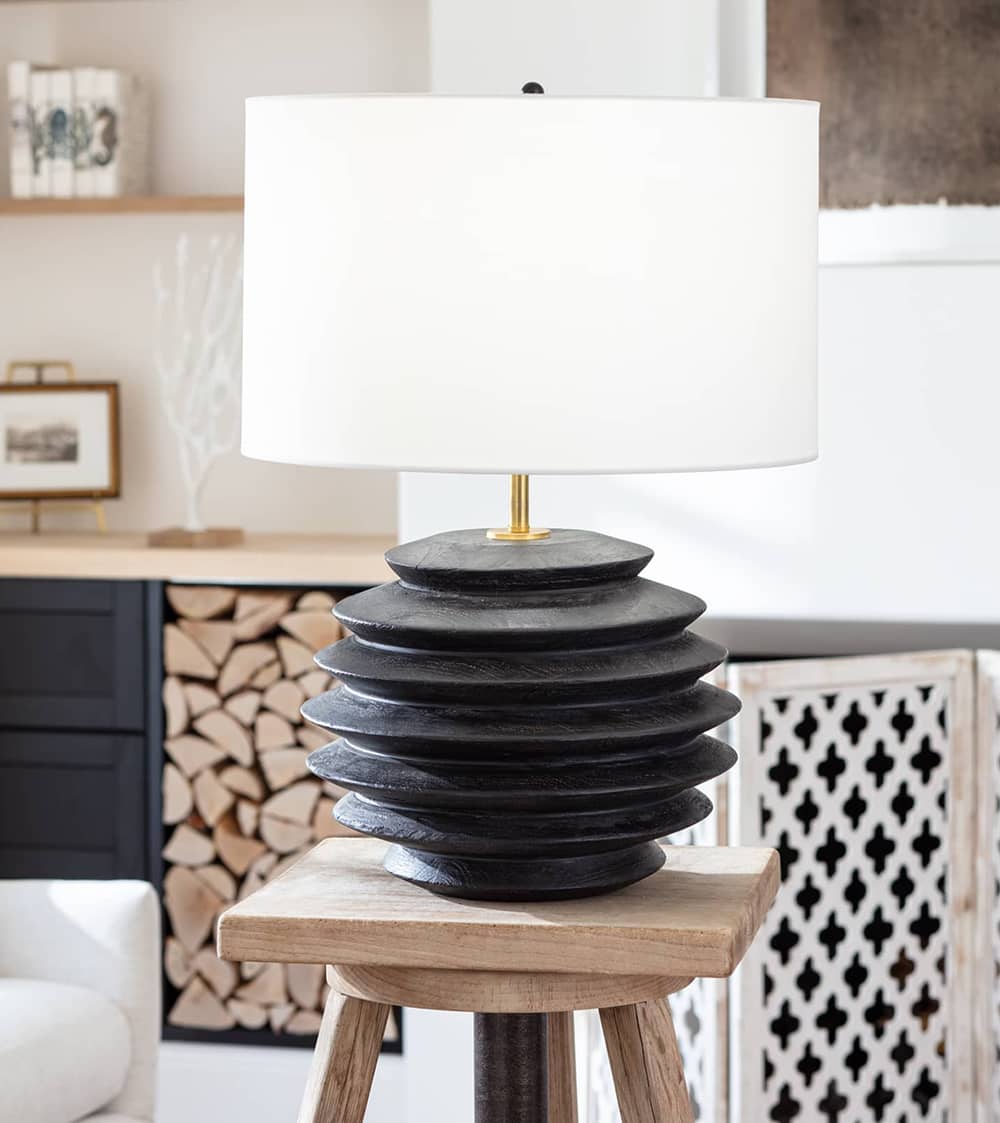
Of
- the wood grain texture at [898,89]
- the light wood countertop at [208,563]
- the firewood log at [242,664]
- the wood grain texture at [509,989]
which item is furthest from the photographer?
the firewood log at [242,664]

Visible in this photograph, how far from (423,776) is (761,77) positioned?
5.05 ft

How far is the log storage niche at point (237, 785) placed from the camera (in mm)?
3209

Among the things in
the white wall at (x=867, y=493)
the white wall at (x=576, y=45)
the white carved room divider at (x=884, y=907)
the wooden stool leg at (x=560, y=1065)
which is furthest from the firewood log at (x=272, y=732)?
the wooden stool leg at (x=560, y=1065)

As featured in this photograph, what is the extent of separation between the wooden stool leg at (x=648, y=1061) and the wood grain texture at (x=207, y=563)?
171cm

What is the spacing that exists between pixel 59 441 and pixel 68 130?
0.62 metres

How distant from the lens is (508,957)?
1269 mm

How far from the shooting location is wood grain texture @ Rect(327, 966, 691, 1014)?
1.29 m

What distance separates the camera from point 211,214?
3568 mm

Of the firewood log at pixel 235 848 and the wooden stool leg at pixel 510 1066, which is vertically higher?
the wooden stool leg at pixel 510 1066

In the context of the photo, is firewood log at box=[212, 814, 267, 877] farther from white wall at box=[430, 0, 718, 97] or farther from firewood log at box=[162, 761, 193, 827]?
white wall at box=[430, 0, 718, 97]

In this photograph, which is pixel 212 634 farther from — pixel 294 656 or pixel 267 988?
pixel 267 988

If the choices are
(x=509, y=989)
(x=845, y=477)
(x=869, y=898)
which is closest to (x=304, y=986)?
(x=869, y=898)

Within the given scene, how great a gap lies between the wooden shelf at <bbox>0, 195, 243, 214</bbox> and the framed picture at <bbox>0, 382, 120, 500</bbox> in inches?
13.9

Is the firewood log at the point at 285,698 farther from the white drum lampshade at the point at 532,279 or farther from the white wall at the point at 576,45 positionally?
the white drum lampshade at the point at 532,279
